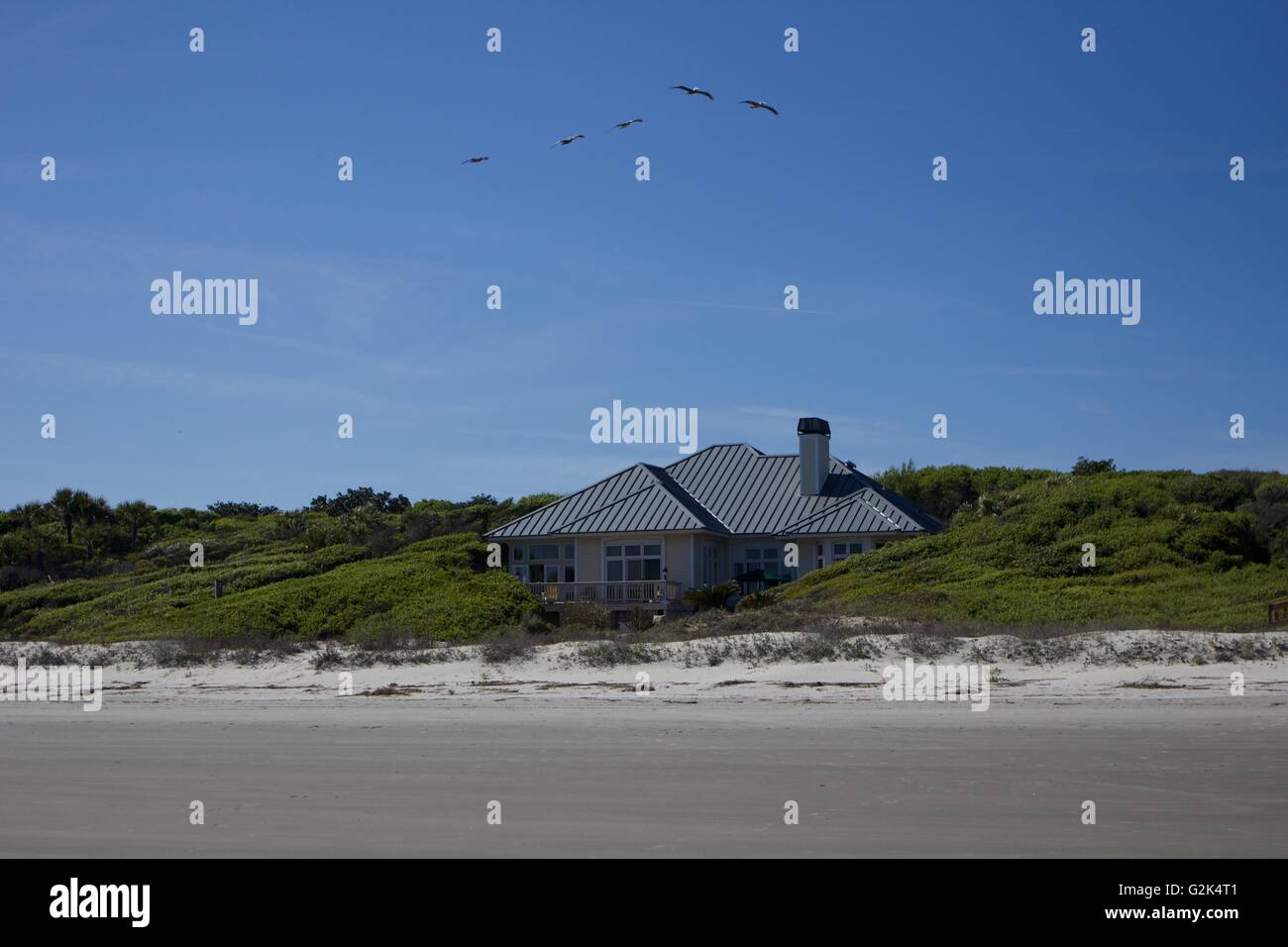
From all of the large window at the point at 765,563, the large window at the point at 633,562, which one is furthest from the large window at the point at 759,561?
the large window at the point at 633,562

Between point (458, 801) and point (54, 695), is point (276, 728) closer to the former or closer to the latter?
point (458, 801)

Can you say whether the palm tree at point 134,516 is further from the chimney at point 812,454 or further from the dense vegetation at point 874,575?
the chimney at point 812,454

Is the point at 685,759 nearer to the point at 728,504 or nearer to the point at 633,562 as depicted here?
the point at 633,562

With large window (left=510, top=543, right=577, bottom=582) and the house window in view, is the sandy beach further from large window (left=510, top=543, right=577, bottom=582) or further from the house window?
large window (left=510, top=543, right=577, bottom=582)

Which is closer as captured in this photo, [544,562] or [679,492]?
[544,562]

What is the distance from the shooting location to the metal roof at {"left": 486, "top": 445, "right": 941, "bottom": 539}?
128ft

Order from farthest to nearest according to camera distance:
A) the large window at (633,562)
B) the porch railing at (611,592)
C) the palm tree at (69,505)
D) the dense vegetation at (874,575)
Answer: the palm tree at (69,505) → the large window at (633,562) → the porch railing at (611,592) → the dense vegetation at (874,575)

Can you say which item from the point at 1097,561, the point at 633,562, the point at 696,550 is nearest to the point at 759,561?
the point at 696,550

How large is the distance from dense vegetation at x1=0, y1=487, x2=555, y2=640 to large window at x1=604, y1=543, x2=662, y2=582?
4.34 meters

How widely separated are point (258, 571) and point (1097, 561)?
24440mm

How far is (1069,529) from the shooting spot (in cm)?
3497

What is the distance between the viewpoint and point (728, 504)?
4300 centimetres

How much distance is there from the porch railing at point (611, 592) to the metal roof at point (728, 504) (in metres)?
2.17

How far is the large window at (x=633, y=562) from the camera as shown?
39219 millimetres
